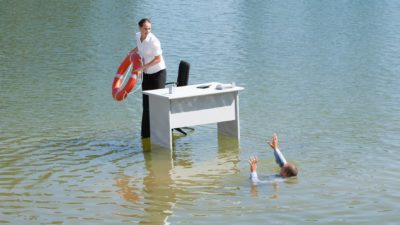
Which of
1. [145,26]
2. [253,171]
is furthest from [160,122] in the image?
[253,171]

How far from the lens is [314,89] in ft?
39.1

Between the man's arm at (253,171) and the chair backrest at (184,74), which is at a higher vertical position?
A: the chair backrest at (184,74)

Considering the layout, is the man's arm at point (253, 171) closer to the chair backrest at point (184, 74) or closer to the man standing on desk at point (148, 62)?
the man standing on desk at point (148, 62)

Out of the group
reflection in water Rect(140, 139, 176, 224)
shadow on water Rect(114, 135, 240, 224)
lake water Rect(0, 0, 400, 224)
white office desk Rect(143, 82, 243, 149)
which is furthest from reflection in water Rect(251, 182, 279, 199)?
white office desk Rect(143, 82, 243, 149)

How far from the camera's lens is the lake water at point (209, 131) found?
22.6ft

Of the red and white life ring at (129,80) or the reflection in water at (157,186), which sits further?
the red and white life ring at (129,80)

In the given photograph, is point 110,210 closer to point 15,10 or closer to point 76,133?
point 76,133

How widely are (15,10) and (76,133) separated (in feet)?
43.0

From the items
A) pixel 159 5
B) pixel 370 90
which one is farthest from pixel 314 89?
pixel 159 5

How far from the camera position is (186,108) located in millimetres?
8727

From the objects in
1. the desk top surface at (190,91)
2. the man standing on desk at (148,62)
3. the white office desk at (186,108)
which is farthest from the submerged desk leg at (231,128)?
the man standing on desk at (148,62)

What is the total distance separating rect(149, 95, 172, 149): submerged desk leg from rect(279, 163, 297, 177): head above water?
1.58 metres

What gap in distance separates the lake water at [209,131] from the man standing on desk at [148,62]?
13.3 inches

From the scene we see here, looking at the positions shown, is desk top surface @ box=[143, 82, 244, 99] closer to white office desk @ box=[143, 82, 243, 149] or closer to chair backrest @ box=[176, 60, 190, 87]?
white office desk @ box=[143, 82, 243, 149]
